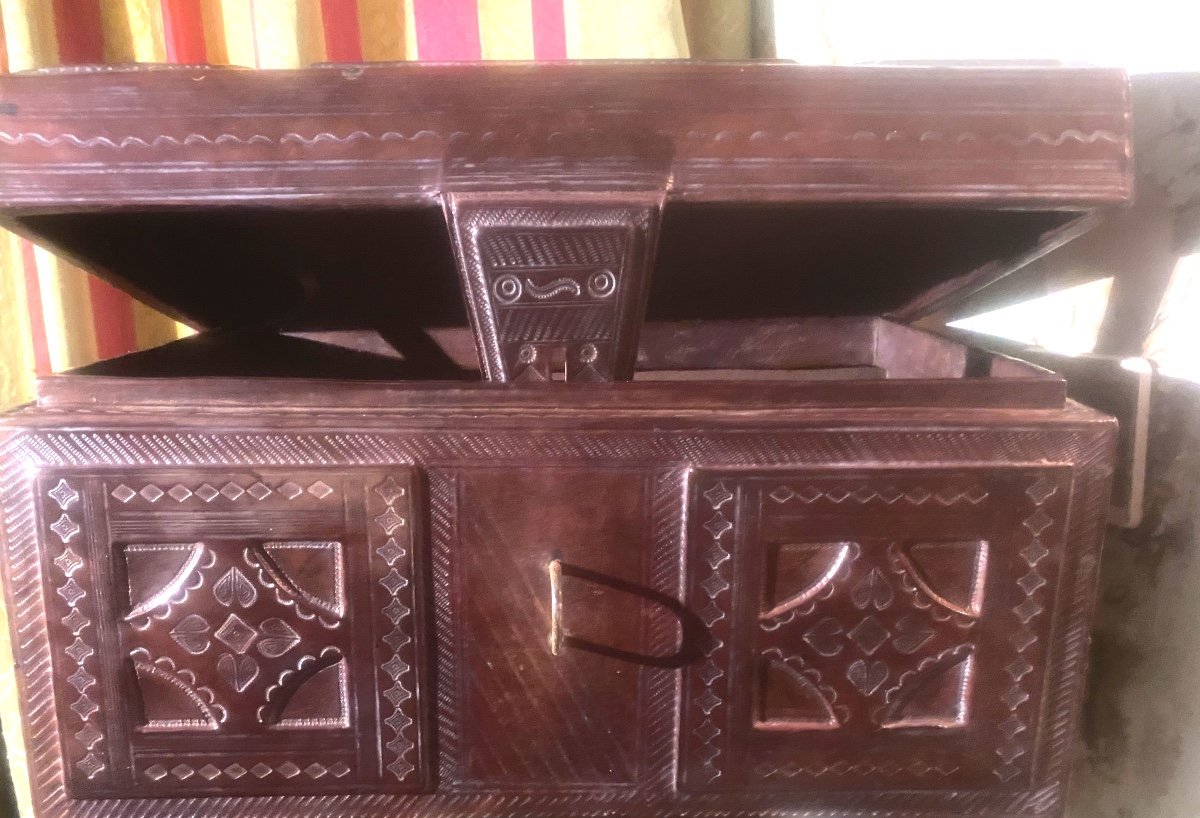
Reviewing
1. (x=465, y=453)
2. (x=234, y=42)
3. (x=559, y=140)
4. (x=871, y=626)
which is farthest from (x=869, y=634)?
(x=234, y=42)

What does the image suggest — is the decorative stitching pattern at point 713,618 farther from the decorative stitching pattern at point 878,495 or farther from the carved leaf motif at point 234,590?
the carved leaf motif at point 234,590

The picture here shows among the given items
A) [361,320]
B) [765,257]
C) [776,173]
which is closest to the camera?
[776,173]

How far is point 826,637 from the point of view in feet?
2.15

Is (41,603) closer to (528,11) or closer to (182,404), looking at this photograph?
(182,404)

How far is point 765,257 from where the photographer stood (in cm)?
93

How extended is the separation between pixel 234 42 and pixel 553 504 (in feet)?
2.85

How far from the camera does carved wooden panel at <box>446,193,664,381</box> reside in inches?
23.9

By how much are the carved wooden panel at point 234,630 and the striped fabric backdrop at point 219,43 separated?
21.6 inches

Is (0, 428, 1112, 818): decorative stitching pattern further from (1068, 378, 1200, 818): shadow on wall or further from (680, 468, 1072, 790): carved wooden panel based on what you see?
(1068, 378, 1200, 818): shadow on wall

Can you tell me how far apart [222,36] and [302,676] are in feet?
2.95

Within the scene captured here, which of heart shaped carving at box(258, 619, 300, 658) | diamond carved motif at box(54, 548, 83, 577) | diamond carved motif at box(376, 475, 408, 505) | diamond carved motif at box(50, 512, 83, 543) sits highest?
diamond carved motif at box(376, 475, 408, 505)

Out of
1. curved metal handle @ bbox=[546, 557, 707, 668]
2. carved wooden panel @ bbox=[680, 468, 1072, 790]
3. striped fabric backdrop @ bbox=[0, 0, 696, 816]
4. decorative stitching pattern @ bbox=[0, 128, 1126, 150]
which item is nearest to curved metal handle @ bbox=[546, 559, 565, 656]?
curved metal handle @ bbox=[546, 557, 707, 668]

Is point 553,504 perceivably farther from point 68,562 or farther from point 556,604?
point 68,562

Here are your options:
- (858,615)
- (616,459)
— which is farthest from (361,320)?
(858,615)
